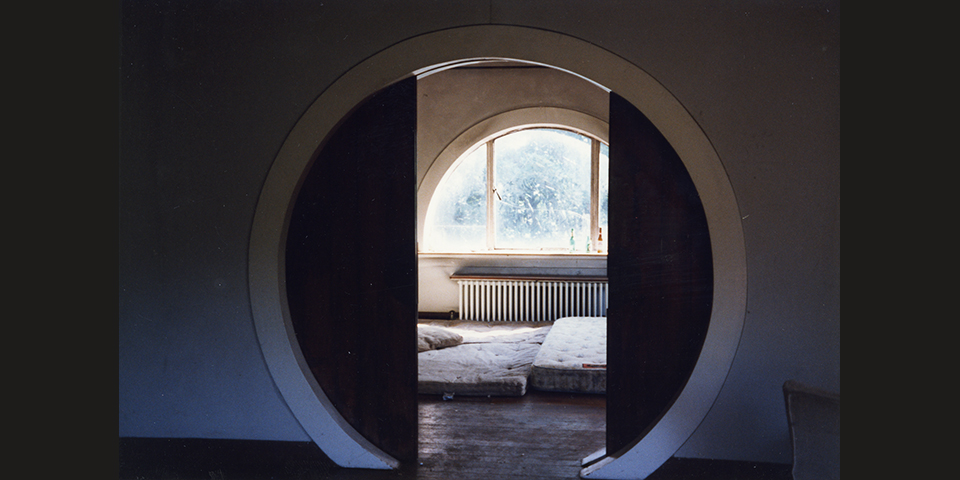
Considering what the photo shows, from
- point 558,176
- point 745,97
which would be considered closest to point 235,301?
point 745,97

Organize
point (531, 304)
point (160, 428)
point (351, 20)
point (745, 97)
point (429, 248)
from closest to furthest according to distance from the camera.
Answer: point (745, 97), point (351, 20), point (160, 428), point (531, 304), point (429, 248)

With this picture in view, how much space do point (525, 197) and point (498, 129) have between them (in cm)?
88

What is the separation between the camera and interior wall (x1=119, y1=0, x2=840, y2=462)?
258 centimetres

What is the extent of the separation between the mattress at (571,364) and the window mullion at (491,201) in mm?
2051

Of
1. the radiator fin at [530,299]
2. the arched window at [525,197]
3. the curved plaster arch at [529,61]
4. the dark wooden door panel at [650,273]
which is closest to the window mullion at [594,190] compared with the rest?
the arched window at [525,197]

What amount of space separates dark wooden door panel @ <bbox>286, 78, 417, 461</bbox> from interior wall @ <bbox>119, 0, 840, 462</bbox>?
26 centimetres

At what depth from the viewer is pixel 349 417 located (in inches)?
115

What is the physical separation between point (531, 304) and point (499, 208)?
126 cm

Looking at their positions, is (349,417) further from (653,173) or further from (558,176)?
(558,176)

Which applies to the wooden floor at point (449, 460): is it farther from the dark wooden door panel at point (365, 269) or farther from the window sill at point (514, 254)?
the window sill at point (514, 254)

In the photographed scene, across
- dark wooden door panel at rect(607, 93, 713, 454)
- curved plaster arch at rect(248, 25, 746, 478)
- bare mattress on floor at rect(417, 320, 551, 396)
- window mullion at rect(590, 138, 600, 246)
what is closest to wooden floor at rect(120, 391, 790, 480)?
curved plaster arch at rect(248, 25, 746, 478)

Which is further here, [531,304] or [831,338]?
[531,304]

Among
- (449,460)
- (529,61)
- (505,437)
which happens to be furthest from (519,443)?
(529,61)

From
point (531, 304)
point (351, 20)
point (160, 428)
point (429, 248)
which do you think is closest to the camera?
point (351, 20)
